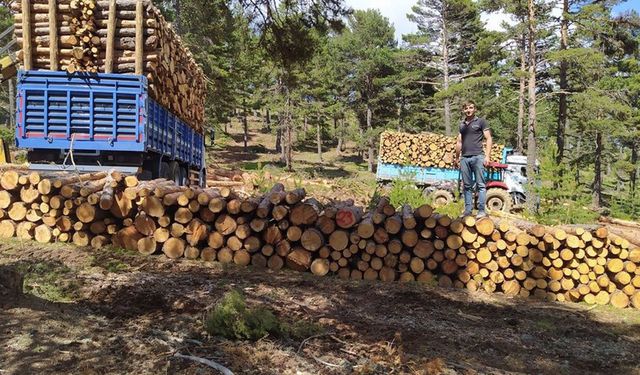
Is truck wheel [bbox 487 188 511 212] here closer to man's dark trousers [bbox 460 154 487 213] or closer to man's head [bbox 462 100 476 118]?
man's dark trousers [bbox 460 154 487 213]

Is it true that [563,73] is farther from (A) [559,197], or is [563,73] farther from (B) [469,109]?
Answer: (B) [469,109]

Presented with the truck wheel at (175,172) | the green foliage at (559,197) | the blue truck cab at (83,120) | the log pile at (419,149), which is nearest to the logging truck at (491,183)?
the log pile at (419,149)

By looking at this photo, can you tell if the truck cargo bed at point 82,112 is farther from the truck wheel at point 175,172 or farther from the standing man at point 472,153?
the standing man at point 472,153

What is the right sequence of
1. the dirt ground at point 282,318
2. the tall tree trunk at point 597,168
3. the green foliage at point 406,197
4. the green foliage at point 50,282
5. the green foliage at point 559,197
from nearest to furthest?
the dirt ground at point 282,318
the green foliage at point 50,282
the green foliage at point 559,197
the green foliage at point 406,197
the tall tree trunk at point 597,168

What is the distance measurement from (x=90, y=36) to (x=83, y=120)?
1486mm

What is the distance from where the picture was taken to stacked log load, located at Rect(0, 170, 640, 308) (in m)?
5.80

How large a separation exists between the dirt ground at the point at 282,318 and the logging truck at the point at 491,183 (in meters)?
10.4

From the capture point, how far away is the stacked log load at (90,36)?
7621mm

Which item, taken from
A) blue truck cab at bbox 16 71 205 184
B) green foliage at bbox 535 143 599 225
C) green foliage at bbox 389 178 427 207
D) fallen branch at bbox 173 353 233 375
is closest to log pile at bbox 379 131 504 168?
green foliage at bbox 389 178 427 207

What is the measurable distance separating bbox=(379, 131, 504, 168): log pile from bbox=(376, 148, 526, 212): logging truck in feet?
1.43

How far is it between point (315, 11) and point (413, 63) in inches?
1098

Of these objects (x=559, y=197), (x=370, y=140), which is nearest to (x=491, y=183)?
(x=559, y=197)

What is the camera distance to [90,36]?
777 cm

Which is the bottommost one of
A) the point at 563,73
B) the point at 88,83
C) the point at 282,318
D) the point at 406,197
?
the point at 282,318
